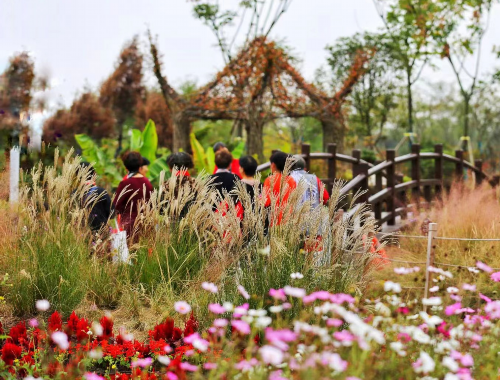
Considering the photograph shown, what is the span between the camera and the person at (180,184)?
4.54 metres

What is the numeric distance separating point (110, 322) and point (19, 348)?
1.81 feet

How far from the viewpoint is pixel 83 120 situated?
2348 cm

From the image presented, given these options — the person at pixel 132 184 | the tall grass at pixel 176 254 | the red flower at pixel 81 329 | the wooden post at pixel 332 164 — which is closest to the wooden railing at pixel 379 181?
the wooden post at pixel 332 164

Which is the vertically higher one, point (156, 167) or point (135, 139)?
point (135, 139)

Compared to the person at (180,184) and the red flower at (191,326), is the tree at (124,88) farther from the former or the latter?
the red flower at (191,326)

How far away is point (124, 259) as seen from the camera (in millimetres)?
4715

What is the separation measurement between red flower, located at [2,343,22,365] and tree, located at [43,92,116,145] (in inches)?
784

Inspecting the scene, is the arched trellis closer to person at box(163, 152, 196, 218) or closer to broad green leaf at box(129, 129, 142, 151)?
broad green leaf at box(129, 129, 142, 151)

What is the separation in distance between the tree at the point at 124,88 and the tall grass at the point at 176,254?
2162cm

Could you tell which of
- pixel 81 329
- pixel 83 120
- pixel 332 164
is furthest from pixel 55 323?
pixel 83 120

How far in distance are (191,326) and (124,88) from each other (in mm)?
23748

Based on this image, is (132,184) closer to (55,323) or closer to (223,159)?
(223,159)

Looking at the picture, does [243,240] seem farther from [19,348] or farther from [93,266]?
[19,348]

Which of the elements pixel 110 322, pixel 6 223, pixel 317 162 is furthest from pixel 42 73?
pixel 110 322
